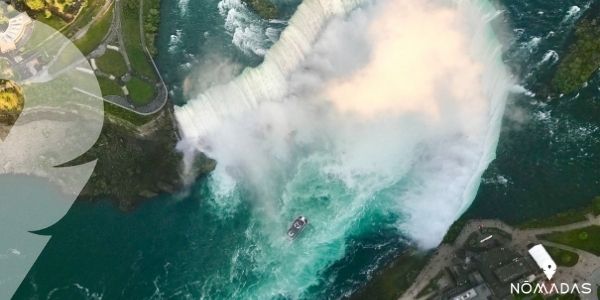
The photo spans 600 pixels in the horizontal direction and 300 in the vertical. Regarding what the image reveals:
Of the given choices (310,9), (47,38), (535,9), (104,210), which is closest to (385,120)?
(310,9)

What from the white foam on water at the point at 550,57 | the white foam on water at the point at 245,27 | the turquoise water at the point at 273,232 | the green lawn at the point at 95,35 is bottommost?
the turquoise water at the point at 273,232

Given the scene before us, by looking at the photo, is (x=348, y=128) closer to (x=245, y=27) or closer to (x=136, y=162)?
(x=245, y=27)

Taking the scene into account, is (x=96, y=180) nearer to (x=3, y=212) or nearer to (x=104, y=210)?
(x=104, y=210)

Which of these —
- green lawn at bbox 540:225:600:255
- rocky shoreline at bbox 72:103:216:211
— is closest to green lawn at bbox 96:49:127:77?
rocky shoreline at bbox 72:103:216:211

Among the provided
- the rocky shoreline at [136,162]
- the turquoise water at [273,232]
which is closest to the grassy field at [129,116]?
the rocky shoreline at [136,162]

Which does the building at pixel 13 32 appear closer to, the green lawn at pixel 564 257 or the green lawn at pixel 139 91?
the green lawn at pixel 139 91

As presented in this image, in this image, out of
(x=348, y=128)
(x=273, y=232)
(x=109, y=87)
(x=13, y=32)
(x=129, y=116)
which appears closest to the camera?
(x=273, y=232)

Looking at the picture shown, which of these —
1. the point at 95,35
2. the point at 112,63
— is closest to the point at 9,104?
the point at 112,63
